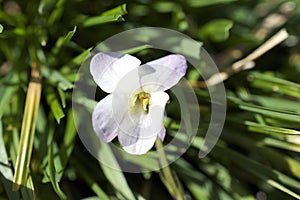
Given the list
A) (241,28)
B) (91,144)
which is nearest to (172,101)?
(91,144)

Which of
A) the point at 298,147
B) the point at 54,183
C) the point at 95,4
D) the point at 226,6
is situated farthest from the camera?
the point at 226,6

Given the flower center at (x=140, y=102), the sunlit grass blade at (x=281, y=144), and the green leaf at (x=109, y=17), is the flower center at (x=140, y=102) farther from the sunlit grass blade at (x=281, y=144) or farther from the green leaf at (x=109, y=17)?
the sunlit grass blade at (x=281, y=144)

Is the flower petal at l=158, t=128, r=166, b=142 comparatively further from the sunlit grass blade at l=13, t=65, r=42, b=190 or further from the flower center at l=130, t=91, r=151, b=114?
the sunlit grass blade at l=13, t=65, r=42, b=190

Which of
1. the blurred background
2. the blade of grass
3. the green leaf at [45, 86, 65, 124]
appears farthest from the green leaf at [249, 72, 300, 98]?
the green leaf at [45, 86, 65, 124]

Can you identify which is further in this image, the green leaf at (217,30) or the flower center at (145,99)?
the green leaf at (217,30)

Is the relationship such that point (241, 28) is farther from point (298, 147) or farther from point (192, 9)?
point (298, 147)

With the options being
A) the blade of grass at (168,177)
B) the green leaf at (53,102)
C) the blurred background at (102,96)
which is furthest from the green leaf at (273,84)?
the green leaf at (53,102)

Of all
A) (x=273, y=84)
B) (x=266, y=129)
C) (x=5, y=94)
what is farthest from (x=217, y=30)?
(x=5, y=94)

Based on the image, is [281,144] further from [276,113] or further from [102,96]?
[102,96]
